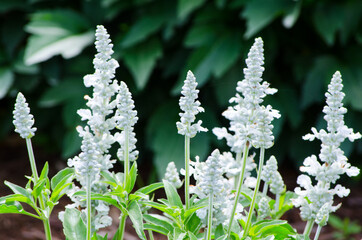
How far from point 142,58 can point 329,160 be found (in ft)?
8.16

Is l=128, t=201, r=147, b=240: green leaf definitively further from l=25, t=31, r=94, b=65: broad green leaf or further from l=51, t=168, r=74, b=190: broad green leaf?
l=25, t=31, r=94, b=65: broad green leaf

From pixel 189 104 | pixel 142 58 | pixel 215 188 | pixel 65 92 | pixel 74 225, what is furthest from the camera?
pixel 65 92

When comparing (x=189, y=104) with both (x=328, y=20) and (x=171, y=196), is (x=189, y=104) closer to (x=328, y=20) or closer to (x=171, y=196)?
(x=171, y=196)

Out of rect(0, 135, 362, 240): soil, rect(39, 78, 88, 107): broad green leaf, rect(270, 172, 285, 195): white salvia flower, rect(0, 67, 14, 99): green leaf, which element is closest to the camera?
rect(270, 172, 285, 195): white salvia flower

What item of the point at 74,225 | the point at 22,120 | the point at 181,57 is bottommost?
the point at 74,225

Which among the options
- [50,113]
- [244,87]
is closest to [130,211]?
[244,87]

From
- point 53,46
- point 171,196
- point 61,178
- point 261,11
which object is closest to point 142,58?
point 53,46

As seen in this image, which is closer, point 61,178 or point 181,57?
point 61,178

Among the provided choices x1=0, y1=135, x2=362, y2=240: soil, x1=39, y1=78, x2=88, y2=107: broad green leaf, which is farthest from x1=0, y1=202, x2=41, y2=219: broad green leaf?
x1=39, y1=78, x2=88, y2=107: broad green leaf

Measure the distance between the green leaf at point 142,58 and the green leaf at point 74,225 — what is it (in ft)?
6.75

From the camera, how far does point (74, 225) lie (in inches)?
59.7

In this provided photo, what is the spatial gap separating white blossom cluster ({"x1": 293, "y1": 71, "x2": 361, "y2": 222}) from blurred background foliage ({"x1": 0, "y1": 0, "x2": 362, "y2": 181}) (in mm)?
2036

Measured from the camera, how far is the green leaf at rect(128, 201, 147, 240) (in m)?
1.37

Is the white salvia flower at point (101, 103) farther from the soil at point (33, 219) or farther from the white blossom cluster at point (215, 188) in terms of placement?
the soil at point (33, 219)
